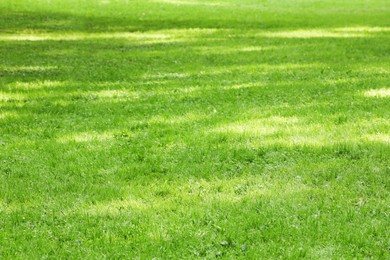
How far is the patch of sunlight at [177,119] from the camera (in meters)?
11.0

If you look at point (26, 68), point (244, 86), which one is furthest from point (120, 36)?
point (244, 86)

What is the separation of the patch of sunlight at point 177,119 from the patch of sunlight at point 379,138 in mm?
2961

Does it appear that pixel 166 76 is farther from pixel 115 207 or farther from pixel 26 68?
pixel 115 207

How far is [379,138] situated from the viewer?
383 inches

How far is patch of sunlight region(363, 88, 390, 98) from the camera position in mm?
12820

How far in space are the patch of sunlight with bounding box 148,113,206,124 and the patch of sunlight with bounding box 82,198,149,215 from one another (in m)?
3.59

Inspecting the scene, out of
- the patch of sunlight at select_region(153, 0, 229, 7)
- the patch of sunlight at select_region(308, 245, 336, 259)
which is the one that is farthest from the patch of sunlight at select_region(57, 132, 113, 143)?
the patch of sunlight at select_region(153, 0, 229, 7)

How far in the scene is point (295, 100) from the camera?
1252cm

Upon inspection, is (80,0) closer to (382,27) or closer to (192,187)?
(382,27)

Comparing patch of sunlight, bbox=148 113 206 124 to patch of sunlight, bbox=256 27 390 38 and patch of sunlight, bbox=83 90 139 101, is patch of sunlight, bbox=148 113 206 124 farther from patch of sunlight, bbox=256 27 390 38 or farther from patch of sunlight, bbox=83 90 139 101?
patch of sunlight, bbox=256 27 390 38

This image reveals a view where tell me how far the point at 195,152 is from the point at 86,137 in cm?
199

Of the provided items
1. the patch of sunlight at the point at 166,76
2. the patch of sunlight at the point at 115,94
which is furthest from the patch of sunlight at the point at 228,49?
the patch of sunlight at the point at 115,94

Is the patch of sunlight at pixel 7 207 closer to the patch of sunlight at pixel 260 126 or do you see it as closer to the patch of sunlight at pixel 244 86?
the patch of sunlight at pixel 260 126

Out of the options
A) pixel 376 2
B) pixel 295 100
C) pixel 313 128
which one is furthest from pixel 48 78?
pixel 376 2
